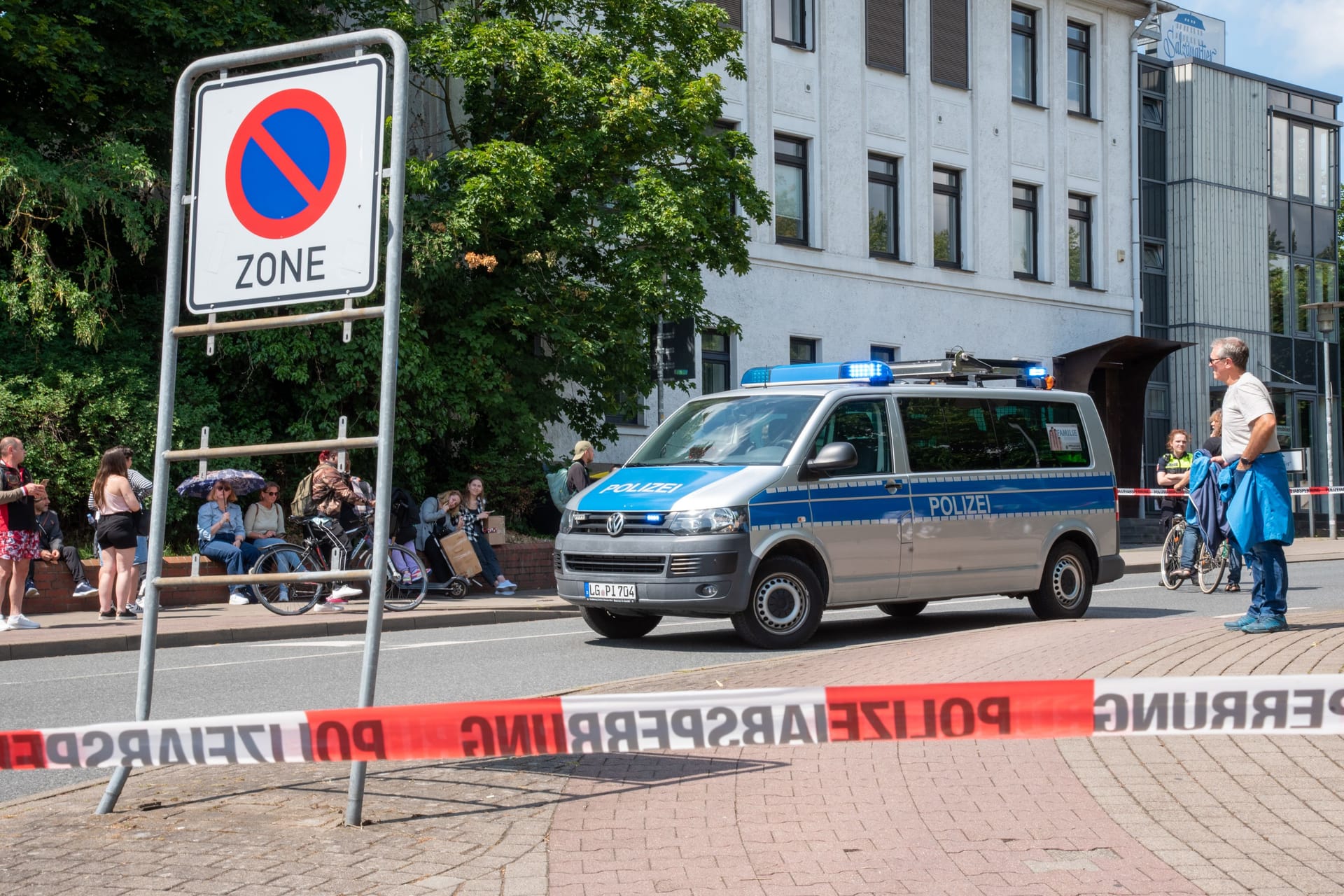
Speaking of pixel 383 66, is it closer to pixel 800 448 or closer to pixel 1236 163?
pixel 800 448

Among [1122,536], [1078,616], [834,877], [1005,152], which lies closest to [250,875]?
[834,877]

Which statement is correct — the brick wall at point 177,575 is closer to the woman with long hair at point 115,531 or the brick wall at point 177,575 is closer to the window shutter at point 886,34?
the woman with long hair at point 115,531

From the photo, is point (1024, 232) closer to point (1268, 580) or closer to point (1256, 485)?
point (1268, 580)

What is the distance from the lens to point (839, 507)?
38.9 feet

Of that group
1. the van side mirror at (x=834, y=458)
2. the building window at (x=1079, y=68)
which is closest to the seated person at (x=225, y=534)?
the van side mirror at (x=834, y=458)

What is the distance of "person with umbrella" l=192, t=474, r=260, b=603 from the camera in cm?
1758

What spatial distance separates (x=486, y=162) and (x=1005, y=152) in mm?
17368

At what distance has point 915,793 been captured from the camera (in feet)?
19.5

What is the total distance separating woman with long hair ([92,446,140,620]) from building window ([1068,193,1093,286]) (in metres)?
25.0

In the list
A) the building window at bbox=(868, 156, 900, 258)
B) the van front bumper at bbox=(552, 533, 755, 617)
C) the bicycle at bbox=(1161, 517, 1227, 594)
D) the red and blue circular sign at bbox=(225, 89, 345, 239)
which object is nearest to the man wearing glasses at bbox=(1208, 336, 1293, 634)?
the van front bumper at bbox=(552, 533, 755, 617)

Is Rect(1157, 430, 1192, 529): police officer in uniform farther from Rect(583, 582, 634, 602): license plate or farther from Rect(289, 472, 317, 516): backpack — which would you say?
Rect(289, 472, 317, 516): backpack

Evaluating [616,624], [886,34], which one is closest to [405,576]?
[616,624]

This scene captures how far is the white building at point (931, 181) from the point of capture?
29.4m

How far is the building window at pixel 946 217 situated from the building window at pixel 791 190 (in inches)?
144
